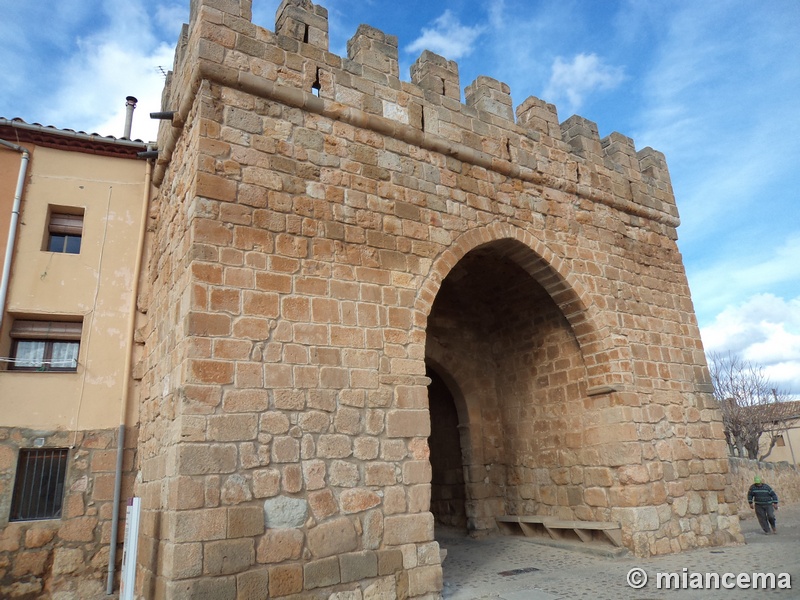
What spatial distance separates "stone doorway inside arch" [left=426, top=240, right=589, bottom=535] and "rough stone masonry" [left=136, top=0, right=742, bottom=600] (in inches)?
1.3

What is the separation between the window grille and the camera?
4914 millimetres

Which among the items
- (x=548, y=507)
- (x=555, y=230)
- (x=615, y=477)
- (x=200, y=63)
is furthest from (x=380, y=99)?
(x=548, y=507)

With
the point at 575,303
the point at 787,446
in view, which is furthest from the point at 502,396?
the point at 787,446

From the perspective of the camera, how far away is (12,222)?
547cm

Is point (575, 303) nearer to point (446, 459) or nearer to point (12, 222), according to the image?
point (446, 459)

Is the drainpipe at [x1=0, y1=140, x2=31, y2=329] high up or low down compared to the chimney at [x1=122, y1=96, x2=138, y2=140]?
down

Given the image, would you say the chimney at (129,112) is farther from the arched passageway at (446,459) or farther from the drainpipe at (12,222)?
the arched passageway at (446,459)

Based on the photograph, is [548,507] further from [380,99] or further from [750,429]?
[750,429]

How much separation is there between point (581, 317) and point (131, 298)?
4.75m

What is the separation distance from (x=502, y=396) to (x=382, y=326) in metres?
3.61

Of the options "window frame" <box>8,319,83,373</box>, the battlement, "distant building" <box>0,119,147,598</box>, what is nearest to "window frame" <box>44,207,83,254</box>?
"distant building" <box>0,119,147,598</box>

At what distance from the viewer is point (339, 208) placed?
4688 millimetres

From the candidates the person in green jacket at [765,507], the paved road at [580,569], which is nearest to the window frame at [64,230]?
the paved road at [580,569]

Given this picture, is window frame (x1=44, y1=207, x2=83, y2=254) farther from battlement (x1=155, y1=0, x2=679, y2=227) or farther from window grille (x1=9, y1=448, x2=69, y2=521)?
window grille (x1=9, y1=448, x2=69, y2=521)
